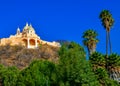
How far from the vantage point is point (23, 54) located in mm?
127375

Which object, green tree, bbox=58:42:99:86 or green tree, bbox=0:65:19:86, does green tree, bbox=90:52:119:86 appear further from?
green tree, bbox=0:65:19:86

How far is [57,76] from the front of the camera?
223 feet

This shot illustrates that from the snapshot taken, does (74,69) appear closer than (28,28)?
Yes

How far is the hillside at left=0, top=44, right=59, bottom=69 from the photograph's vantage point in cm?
12294

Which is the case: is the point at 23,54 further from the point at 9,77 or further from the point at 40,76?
the point at 40,76

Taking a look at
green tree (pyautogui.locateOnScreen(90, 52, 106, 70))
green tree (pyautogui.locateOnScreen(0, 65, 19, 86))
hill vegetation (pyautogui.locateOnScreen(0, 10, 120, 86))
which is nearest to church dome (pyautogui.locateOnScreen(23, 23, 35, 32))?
hill vegetation (pyautogui.locateOnScreen(0, 10, 120, 86))

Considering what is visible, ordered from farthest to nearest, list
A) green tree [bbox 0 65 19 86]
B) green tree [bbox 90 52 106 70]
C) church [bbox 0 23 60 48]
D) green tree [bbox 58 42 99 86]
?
church [bbox 0 23 60 48]
green tree [bbox 90 52 106 70]
green tree [bbox 0 65 19 86]
green tree [bbox 58 42 99 86]

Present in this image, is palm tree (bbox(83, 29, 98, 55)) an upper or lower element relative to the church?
lower

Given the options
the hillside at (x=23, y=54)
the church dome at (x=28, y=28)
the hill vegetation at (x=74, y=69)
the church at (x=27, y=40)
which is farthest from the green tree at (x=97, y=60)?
the church dome at (x=28, y=28)

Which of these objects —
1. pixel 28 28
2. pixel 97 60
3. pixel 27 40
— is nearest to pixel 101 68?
pixel 97 60

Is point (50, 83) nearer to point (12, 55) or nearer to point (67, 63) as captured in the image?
point (67, 63)

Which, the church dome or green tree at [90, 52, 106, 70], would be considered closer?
green tree at [90, 52, 106, 70]

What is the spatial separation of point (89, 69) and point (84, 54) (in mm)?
2777

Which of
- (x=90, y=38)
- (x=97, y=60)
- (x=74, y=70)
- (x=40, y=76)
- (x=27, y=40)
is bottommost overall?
(x=74, y=70)
